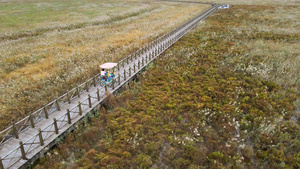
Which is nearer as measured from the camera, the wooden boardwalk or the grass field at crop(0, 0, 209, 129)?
the wooden boardwalk

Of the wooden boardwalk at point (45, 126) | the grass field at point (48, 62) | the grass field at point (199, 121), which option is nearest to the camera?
the wooden boardwalk at point (45, 126)

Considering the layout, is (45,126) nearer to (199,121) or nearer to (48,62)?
(199,121)

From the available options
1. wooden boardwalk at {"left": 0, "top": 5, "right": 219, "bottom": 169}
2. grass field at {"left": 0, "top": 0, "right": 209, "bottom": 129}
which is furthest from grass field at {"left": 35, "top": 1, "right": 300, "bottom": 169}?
grass field at {"left": 0, "top": 0, "right": 209, "bottom": 129}

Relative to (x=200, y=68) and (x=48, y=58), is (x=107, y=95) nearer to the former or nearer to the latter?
(x=200, y=68)

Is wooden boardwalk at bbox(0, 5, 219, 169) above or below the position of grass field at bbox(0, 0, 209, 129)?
below

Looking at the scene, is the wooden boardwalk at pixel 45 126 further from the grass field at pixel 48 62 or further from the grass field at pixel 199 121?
the grass field at pixel 48 62

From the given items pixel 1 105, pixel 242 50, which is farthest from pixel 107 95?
pixel 242 50

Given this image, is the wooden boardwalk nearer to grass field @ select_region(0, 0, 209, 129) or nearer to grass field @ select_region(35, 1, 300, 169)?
grass field @ select_region(35, 1, 300, 169)

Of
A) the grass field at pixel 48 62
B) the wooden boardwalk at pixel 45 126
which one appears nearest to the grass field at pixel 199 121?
the wooden boardwalk at pixel 45 126
